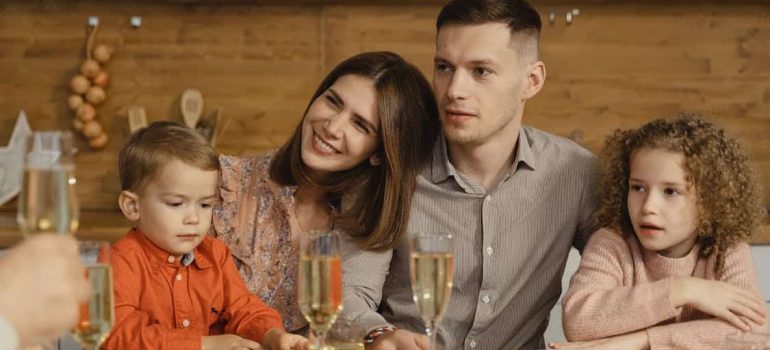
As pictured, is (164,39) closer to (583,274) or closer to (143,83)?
(143,83)

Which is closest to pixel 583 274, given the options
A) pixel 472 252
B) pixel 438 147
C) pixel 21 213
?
pixel 472 252

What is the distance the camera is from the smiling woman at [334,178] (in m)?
2.22

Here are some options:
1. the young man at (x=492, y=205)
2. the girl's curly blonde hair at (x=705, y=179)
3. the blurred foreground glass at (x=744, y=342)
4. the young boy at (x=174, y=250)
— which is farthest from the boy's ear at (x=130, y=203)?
the blurred foreground glass at (x=744, y=342)

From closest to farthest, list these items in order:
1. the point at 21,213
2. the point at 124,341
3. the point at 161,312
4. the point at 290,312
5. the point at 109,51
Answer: the point at 21,213 < the point at 124,341 < the point at 161,312 < the point at 290,312 < the point at 109,51

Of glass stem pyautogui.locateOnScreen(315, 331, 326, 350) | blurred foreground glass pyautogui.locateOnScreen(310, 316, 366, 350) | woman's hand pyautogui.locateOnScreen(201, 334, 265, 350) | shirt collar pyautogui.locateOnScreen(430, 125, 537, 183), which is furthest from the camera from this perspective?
shirt collar pyautogui.locateOnScreen(430, 125, 537, 183)

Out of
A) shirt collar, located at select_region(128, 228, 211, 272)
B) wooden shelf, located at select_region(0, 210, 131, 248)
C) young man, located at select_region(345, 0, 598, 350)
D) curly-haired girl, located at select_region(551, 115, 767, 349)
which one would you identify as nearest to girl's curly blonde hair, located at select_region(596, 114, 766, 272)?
curly-haired girl, located at select_region(551, 115, 767, 349)

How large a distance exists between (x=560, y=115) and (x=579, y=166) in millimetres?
1168

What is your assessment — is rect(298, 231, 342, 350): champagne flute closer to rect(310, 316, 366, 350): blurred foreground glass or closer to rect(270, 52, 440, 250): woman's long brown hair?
rect(310, 316, 366, 350): blurred foreground glass

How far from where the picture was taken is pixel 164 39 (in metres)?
3.48

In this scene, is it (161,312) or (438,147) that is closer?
(161,312)

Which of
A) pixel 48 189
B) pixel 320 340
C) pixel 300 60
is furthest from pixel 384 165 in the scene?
pixel 300 60

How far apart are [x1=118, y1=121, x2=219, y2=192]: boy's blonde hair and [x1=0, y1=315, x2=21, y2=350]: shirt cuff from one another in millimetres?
861

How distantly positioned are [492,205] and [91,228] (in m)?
1.28

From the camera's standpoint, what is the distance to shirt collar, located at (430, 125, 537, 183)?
2332 mm
